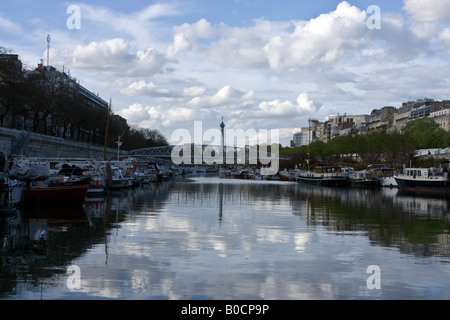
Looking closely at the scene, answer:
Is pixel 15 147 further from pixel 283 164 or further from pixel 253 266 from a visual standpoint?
pixel 283 164

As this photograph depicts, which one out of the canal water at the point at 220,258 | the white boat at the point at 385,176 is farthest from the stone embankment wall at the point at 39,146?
the white boat at the point at 385,176

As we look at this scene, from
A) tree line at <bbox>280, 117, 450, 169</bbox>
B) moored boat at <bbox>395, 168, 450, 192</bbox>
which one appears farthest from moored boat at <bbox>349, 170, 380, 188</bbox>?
A: moored boat at <bbox>395, 168, 450, 192</bbox>

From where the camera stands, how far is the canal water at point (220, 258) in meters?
12.6

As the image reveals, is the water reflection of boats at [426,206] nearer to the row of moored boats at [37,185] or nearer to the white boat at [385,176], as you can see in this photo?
the row of moored boats at [37,185]

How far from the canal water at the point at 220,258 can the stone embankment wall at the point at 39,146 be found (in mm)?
24015

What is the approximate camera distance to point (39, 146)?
244ft

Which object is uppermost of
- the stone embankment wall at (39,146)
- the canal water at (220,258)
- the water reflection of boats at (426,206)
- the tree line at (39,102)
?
the tree line at (39,102)

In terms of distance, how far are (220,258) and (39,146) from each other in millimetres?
62670

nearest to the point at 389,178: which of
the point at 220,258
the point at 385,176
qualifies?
the point at 385,176

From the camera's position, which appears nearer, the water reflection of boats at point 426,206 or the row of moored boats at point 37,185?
the row of moored boats at point 37,185

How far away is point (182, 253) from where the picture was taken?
17391 mm

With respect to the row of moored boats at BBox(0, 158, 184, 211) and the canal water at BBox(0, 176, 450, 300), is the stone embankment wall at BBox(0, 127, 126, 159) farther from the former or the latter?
the canal water at BBox(0, 176, 450, 300)

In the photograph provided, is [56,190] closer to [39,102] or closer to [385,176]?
[39,102]
